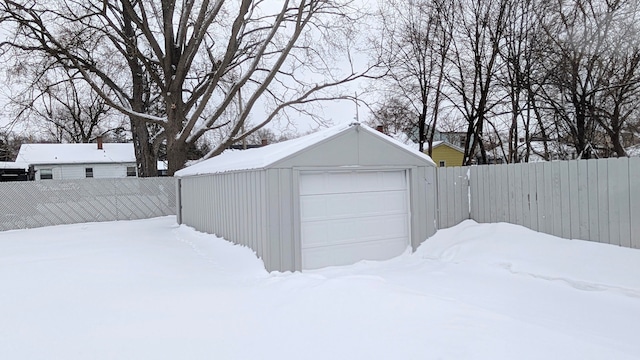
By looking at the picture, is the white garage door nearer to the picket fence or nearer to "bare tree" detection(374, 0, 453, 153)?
the picket fence

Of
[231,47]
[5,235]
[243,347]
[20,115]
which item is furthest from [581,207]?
[20,115]

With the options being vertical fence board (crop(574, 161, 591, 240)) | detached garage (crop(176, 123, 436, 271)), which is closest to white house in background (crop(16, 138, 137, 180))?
detached garage (crop(176, 123, 436, 271))

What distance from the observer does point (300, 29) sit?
14.7 meters

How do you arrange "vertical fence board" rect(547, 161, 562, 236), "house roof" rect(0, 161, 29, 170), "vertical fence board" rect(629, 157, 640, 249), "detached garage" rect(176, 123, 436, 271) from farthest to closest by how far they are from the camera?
"house roof" rect(0, 161, 29, 170), "vertical fence board" rect(547, 161, 562, 236), "detached garage" rect(176, 123, 436, 271), "vertical fence board" rect(629, 157, 640, 249)

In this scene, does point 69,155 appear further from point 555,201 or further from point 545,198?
point 555,201

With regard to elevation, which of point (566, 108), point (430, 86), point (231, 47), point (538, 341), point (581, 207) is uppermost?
point (231, 47)

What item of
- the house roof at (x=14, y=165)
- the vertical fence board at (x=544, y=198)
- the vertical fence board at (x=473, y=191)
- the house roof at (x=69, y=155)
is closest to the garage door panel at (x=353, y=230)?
the vertical fence board at (x=473, y=191)

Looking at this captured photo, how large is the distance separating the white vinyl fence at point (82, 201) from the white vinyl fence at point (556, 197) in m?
10.5

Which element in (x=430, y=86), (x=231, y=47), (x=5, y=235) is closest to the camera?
(x=5, y=235)

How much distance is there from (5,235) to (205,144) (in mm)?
20140

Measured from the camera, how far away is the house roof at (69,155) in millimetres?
26844

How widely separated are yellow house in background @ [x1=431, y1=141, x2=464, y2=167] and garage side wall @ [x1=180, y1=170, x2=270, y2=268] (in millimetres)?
22640

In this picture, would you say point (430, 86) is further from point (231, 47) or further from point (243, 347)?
point (243, 347)

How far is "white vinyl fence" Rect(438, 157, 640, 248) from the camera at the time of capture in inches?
225
